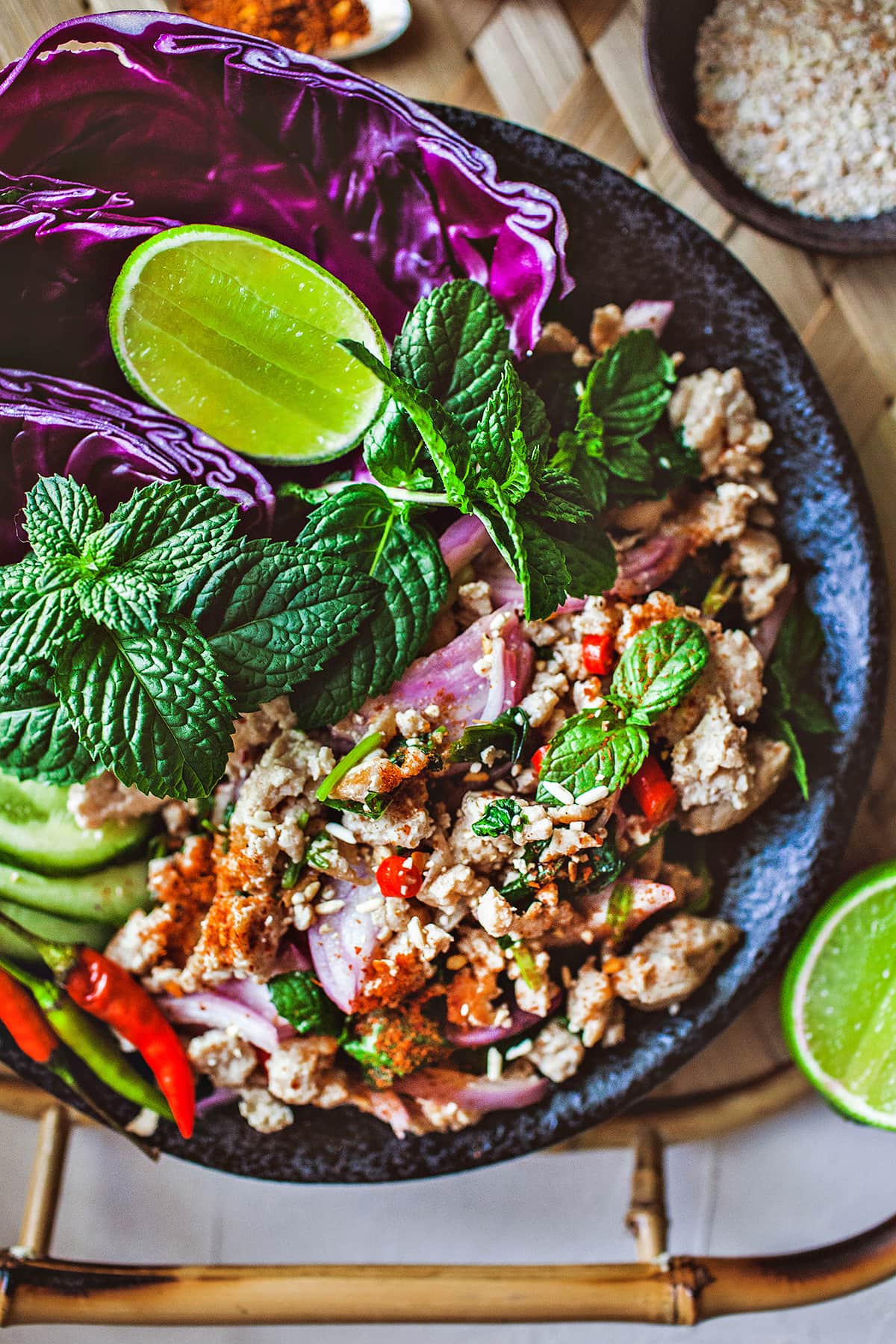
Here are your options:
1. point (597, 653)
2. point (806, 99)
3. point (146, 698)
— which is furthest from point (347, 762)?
point (806, 99)

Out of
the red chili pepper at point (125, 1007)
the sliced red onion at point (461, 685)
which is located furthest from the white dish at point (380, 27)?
the red chili pepper at point (125, 1007)

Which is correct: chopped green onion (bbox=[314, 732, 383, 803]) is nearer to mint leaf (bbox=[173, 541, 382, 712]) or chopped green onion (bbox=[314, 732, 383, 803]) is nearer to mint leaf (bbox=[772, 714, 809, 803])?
mint leaf (bbox=[173, 541, 382, 712])

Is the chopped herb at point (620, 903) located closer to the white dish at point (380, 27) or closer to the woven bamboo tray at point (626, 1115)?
the woven bamboo tray at point (626, 1115)

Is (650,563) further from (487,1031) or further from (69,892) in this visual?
(69,892)

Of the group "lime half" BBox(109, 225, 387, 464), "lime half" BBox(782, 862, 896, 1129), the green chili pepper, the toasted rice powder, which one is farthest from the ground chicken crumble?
the toasted rice powder

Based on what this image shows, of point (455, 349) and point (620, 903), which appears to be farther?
point (620, 903)
